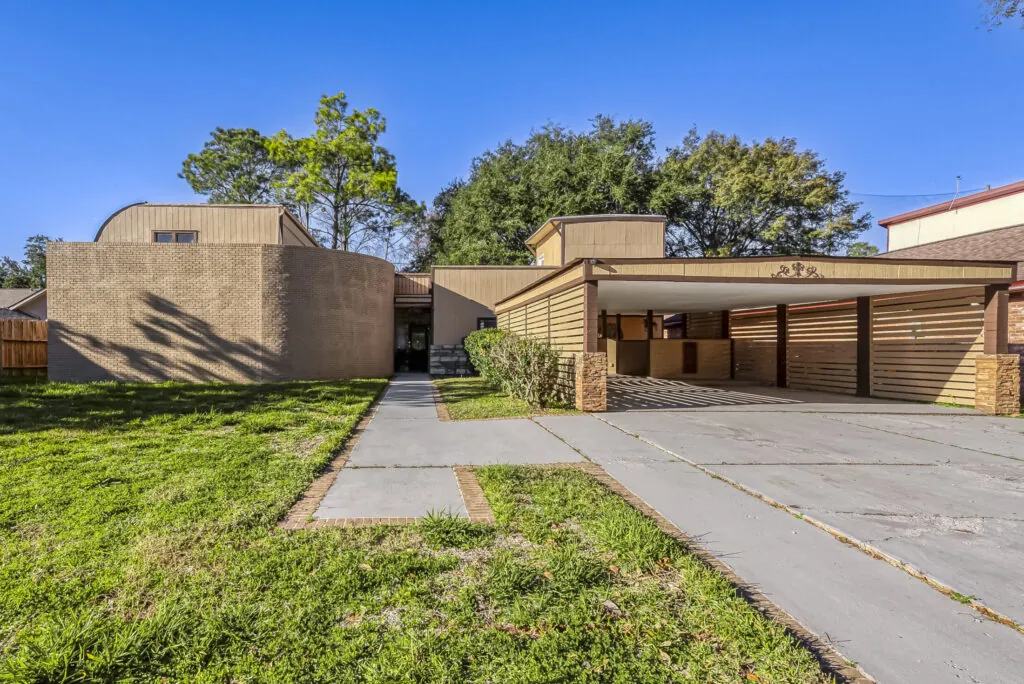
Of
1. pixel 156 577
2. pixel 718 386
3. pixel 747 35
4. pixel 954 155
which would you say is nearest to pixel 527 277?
pixel 718 386

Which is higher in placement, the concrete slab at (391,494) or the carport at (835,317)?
the carport at (835,317)

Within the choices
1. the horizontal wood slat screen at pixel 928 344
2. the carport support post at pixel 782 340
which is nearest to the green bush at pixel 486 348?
the carport support post at pixel 782 340

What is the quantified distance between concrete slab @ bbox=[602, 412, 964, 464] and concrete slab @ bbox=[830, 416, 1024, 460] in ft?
1.16

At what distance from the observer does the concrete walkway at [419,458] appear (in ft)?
11.4

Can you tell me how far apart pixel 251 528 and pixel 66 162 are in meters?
14.4

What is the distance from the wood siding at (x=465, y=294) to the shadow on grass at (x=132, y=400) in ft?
16.5

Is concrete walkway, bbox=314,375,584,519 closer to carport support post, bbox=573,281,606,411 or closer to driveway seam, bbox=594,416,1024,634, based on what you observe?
carport support post, bbox=573,281,606,411

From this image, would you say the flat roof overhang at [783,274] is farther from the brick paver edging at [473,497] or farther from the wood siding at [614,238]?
the wood siding at [614,238]

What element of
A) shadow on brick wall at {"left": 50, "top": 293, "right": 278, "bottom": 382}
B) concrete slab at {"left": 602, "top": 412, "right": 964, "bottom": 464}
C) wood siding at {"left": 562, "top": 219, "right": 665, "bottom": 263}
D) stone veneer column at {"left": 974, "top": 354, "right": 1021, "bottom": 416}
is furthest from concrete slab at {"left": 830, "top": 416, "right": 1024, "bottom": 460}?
shadow on brick wall at {"left": 50, "top": 293, "right": 278, "bottom": 382}

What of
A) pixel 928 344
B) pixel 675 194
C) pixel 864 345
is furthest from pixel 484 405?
pixel 675 194

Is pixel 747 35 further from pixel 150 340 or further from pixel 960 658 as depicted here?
pixel 150 340

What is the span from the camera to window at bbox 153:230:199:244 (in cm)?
1392

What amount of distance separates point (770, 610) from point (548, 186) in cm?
2690

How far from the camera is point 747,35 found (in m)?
12.4
